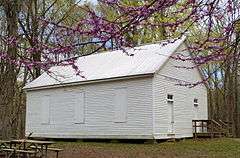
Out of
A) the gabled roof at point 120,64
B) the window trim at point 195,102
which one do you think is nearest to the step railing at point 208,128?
the window trim at point 195,102

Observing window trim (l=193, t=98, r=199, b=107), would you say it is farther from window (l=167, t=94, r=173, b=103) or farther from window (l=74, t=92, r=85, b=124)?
window (l=74, t=92, r=85, b=124)

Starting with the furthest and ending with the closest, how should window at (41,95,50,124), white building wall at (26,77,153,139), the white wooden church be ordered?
window at (41,95,50,124), the white wooden church, white building wall at (26,77,153,139)

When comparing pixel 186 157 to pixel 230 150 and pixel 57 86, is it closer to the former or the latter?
pixel 230 150

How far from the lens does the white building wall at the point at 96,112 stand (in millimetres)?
23656

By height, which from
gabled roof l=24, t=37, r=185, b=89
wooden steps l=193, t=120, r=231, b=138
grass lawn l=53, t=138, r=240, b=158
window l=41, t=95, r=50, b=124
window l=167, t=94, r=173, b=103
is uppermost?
gabled roof l=24, t=37, r=185, b=89

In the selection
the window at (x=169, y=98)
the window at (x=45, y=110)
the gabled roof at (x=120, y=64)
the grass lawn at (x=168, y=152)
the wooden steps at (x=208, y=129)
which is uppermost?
the gabled roof at (x=120, y=64)

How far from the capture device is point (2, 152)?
16875 mm

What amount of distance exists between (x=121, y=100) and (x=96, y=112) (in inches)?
76.9

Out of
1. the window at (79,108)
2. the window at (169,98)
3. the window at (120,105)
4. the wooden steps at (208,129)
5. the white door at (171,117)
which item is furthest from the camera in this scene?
the wooden steps at (208,129)

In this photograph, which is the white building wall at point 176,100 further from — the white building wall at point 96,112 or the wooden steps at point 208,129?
the white building wall at point 96,112

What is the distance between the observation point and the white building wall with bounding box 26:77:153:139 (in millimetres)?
23656

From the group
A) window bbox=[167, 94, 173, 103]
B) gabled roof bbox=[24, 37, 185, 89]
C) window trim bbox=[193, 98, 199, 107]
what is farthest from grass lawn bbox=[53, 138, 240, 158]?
window trim bbox=[193, 98, 199, 107]

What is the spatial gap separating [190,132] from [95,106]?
6.13 m

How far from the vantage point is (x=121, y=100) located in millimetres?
24656
